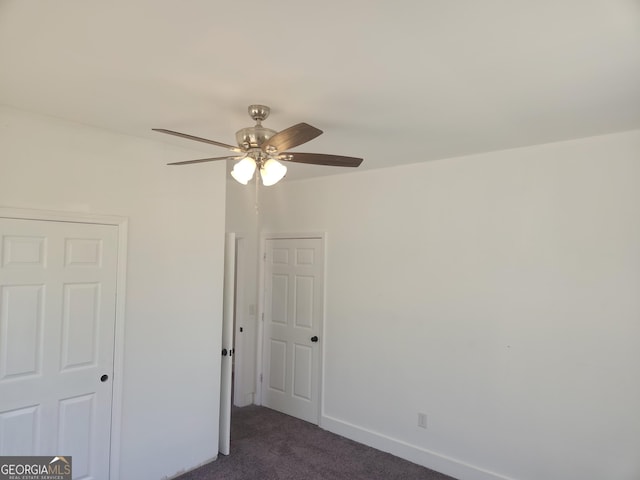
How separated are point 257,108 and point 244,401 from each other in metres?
3.72

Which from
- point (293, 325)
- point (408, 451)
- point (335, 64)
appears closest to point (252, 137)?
point (335, 64)

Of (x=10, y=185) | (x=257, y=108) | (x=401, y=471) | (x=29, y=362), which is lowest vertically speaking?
(x=401, y=471)

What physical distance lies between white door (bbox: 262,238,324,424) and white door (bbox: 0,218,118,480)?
2084 mm

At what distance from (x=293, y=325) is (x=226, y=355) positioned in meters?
1.10

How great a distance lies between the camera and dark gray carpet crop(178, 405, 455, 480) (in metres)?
3.24

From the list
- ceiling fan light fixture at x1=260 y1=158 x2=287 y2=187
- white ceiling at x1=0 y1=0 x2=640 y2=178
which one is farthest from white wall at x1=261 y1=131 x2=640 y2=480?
ceiling fan light fixture at x1=260 y1=158 x2=287 y2=187

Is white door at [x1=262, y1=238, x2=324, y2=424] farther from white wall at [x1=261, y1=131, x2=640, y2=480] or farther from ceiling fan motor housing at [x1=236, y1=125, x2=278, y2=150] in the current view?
ceiling fan motor housing at [x1=236, y1=125, x2=278, y2=150]

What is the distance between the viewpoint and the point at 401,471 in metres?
3.32

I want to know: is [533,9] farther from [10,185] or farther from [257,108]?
[10,185]

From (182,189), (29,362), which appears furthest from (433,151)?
(29,362)

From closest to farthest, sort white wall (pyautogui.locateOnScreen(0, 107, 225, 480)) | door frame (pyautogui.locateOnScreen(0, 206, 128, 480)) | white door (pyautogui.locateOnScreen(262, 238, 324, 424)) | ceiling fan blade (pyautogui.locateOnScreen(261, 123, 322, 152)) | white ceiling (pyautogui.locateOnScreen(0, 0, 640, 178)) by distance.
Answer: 1. white ceiling (pyautogui.locateOnScreen(0, 0, 640, 178))
2. ceiling fan blade (pyautogui.locateOnScreen(261, 123, 322, 152))
3. white wall (pyautogui.locateOnScreen(0, 107, 225, 480))
4. door frame (pyautogui.locateOnScreen(0, 206, 128, 480))
5. white door (pyautogui.locateOnScreen(262, 238, 324, 424))

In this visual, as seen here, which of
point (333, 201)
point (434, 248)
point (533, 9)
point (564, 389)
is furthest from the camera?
point (333, 201)

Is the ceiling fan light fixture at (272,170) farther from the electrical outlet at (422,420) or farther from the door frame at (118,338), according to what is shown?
the electrical outlet at (422,420)

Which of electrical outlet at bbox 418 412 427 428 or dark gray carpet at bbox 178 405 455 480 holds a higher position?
electrical outlet at bbox 418 412 427 428
